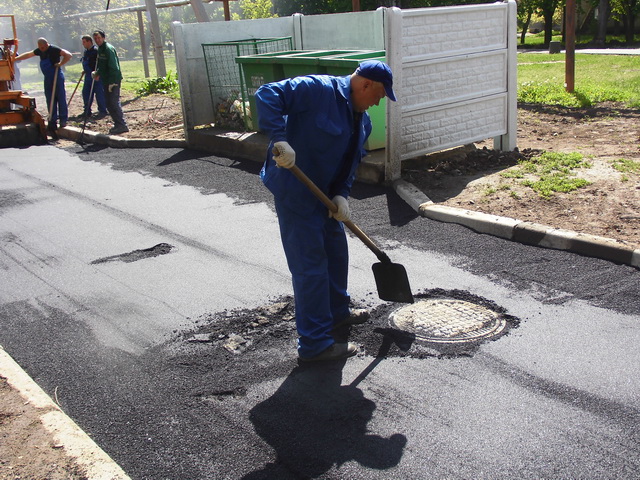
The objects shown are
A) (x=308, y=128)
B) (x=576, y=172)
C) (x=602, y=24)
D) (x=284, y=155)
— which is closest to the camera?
(x=284, y=155)

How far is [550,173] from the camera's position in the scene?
7535mm

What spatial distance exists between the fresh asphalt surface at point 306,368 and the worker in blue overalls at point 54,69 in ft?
25.7

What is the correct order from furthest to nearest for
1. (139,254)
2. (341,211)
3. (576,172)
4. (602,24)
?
(602,24), (576,172), (139,254), (341,211)

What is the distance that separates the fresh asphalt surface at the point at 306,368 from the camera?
126 inches

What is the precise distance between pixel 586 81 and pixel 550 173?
7640 mm

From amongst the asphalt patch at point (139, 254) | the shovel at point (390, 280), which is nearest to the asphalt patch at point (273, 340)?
the shovel at point (390, 280)

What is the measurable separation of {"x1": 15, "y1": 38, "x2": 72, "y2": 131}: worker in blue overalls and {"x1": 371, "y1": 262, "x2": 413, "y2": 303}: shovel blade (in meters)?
11.1

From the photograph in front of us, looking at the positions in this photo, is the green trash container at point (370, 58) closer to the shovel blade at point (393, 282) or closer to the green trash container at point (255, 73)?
the green trash container at point (255, 73)

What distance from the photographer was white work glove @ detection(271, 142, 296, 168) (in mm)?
3715

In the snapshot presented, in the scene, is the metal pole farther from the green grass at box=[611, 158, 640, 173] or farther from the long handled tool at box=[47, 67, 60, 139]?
the long handled tool at box=[47, 67, 60, 139]

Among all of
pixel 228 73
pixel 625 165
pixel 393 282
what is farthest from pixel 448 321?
pixel 228 73

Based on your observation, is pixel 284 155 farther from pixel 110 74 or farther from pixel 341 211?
pixel 110 74

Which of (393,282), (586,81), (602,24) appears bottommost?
(393,282)

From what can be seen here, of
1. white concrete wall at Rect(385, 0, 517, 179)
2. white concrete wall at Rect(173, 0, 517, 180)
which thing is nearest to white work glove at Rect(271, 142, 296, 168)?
white concrete wall at Rect(173, 0, 517, 180)
